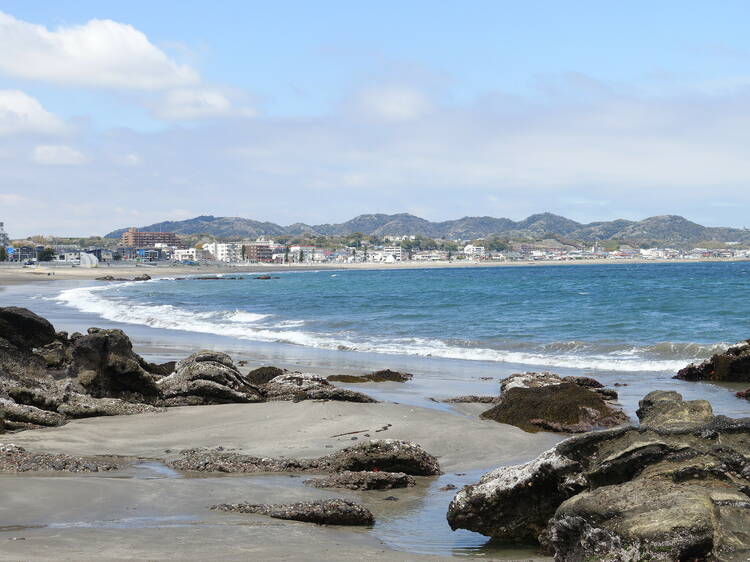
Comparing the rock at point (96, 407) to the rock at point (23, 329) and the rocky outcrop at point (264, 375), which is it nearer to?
the rocky outcrop at point (264, 375)

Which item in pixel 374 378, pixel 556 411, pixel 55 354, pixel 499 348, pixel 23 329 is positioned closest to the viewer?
pixel 556 411

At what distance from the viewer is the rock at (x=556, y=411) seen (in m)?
12.7

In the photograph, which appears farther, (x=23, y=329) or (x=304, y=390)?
(x=23, y=329)

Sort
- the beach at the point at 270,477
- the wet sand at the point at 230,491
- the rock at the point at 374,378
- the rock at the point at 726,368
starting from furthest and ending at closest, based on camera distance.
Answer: the rock at the point at 726,368 → the rock at the point at 374,378 → the beach at the point at 270,477 → the wet sand at the point at 230,491


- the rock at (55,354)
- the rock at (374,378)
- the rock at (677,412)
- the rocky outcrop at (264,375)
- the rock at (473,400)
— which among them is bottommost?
the rock at (374,378)

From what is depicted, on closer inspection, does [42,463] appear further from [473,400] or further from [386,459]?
[473,400]

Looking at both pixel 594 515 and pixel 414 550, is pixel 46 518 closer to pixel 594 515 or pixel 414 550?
pixel 414 550

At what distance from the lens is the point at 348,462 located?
30.6 feet

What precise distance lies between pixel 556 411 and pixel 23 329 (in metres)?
12.0

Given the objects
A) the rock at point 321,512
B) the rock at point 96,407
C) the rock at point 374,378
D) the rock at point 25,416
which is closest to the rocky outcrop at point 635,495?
the rock at point 321,512

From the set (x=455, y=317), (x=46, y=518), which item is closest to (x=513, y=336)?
(x=455, y=317)

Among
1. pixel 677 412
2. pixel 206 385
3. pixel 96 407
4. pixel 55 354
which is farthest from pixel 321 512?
pixel 55 354

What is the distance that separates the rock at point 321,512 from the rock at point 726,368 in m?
14.3

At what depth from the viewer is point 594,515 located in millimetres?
5438
